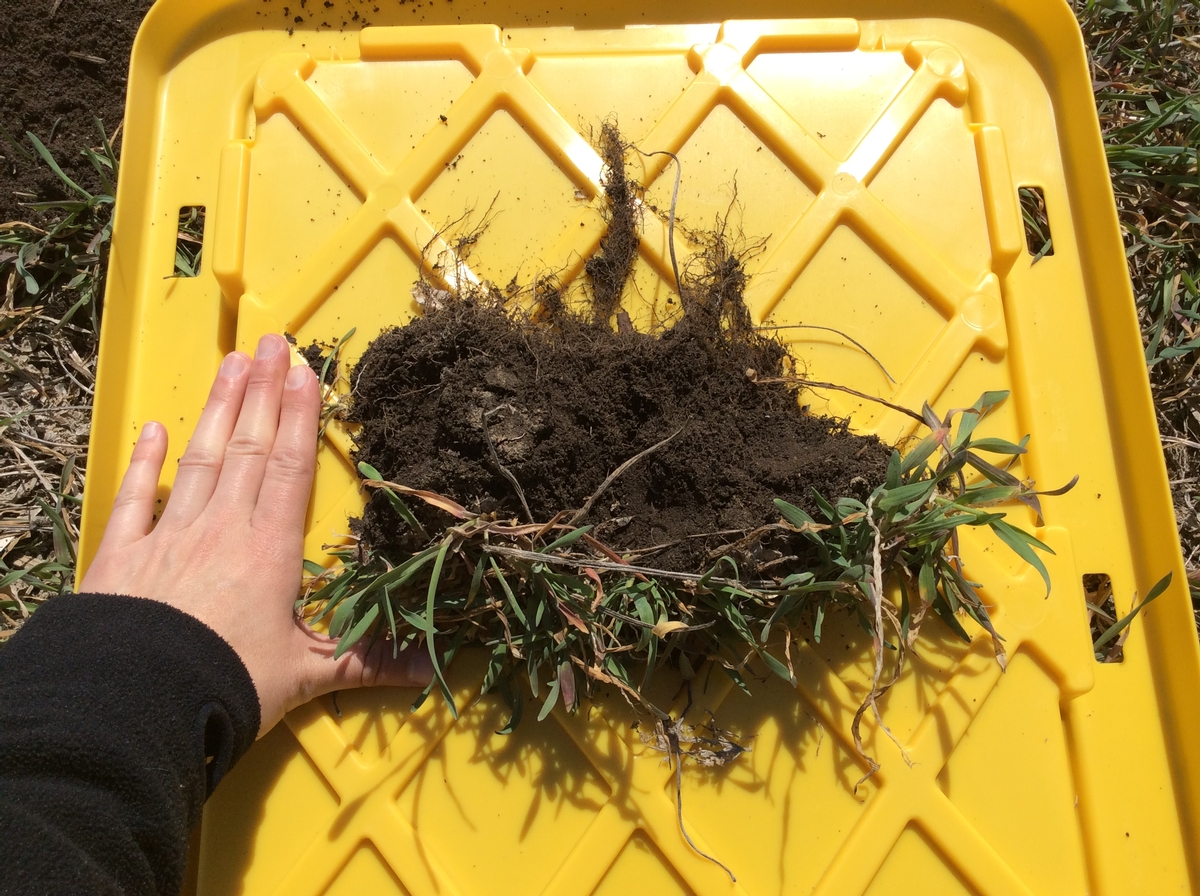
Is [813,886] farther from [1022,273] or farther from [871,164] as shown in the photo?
[871,164]

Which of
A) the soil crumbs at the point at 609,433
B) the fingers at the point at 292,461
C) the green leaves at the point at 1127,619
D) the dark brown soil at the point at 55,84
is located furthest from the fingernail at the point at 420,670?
the dark brown soil at the point at 55,84

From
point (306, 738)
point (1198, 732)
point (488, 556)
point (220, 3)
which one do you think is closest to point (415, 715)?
point (306, 738)

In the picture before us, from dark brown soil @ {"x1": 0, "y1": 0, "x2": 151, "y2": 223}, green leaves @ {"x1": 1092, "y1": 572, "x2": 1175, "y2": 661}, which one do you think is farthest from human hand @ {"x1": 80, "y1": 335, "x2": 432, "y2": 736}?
green leaves @ {"x1": 1092, "y1": 572, "x2": 1175, "y2": 661}

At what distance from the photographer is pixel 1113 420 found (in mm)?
1366

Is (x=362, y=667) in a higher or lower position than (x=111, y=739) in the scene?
higher

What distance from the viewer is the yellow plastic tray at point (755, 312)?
1227 mm

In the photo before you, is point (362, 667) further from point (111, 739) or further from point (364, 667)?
point (111, 739)

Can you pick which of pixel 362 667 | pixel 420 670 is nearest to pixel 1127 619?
pixel 420 670

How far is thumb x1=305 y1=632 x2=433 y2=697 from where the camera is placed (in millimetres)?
1230

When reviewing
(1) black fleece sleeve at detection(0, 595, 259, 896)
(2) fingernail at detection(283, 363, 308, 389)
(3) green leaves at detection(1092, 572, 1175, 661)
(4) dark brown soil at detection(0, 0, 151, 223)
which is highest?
(3) green leaves at detection(1092, 572, 1175, 661)

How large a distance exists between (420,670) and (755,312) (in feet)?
3.06

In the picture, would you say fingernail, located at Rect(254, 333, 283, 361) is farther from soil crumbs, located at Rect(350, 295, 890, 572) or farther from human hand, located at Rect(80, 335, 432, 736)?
soil crumbs, located at Rect(350, 295, 890, 572)

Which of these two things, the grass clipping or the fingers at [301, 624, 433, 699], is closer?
the grass clipping

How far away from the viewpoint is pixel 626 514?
46.6 inches
